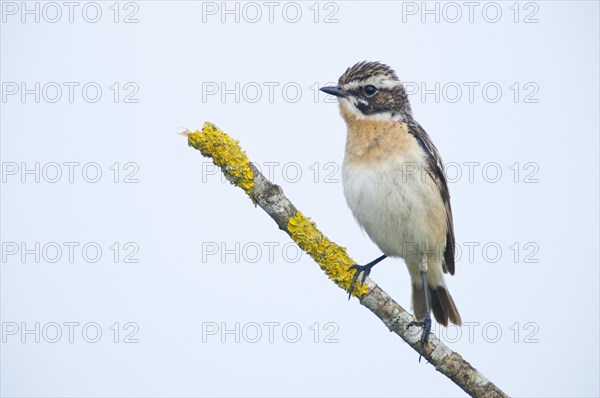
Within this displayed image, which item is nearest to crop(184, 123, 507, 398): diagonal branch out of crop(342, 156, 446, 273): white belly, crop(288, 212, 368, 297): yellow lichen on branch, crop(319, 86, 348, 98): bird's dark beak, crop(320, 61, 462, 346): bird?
crop(288, 212, 368, 297): yellow lichen on branch

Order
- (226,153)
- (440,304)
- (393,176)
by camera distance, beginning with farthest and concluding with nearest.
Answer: (440,304), (393,176), (226,153)

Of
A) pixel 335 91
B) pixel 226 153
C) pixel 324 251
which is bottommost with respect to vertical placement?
pixel 324 251

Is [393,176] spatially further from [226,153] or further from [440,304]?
[226,153]

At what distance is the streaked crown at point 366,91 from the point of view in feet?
→ 27.1

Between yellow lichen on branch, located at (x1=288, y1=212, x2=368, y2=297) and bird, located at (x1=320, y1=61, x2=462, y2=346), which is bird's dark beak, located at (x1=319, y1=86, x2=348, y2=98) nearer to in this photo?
bird, located at (x1=320, y1=61, x2=462, y2=346)

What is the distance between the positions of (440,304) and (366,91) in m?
2.85

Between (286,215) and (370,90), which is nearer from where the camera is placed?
(286,215)

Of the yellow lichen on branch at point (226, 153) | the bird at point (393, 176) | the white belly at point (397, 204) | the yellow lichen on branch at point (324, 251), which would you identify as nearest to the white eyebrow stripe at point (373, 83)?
the bird at point (393, 176)

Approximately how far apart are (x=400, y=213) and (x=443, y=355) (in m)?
2.28

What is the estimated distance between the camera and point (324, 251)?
6.25 meters

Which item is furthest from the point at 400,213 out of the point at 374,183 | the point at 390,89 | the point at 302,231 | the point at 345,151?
the point at 302,231

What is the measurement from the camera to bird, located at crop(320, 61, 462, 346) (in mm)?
7723

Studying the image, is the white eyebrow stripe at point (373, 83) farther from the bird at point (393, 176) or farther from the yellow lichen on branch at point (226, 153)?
the yellow lichen on branch at point (226, 153)

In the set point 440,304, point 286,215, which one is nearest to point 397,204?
point 440,304
